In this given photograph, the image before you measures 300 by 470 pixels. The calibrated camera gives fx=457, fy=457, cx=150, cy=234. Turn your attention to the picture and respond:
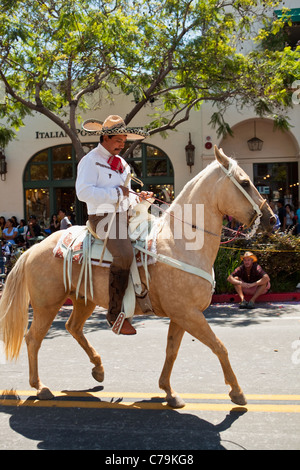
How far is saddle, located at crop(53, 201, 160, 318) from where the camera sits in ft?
13.0

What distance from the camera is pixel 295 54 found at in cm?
1172

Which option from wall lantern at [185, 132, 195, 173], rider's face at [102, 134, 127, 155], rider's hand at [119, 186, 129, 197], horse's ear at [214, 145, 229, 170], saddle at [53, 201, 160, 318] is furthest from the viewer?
wall lantern at [185, 132, 195, 173]

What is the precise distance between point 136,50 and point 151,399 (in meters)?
9.31

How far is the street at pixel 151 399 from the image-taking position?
3.36m

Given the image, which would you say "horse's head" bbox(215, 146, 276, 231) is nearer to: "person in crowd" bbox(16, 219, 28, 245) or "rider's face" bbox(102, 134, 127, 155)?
"rider's face" bbox(102, 134, 127, 155)

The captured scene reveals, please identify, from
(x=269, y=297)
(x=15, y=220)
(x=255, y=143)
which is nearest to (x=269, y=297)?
(x=269, y=297)

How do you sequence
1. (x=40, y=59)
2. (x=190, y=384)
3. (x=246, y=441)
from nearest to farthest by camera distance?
1. (x=246, y=441)
2. (x=190, y=384)
3. (x=40, y=59)

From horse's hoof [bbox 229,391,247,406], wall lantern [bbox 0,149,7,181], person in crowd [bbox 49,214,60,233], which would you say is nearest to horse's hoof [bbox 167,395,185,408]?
horse's hoof [bbox 229,391,247,406]

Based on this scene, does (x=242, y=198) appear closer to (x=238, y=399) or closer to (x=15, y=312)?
(x=238, y=399)

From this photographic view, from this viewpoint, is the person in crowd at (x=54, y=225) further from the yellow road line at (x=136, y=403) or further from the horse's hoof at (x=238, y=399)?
the horse's hoof at (x=238, y=399)

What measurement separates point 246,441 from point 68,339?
3.84m

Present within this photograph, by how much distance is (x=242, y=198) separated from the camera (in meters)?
3.79

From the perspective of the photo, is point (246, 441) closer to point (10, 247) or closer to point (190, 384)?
point (190, 384)

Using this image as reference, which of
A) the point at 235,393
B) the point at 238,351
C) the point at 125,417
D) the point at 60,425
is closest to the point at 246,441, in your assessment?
the point at 235,393
